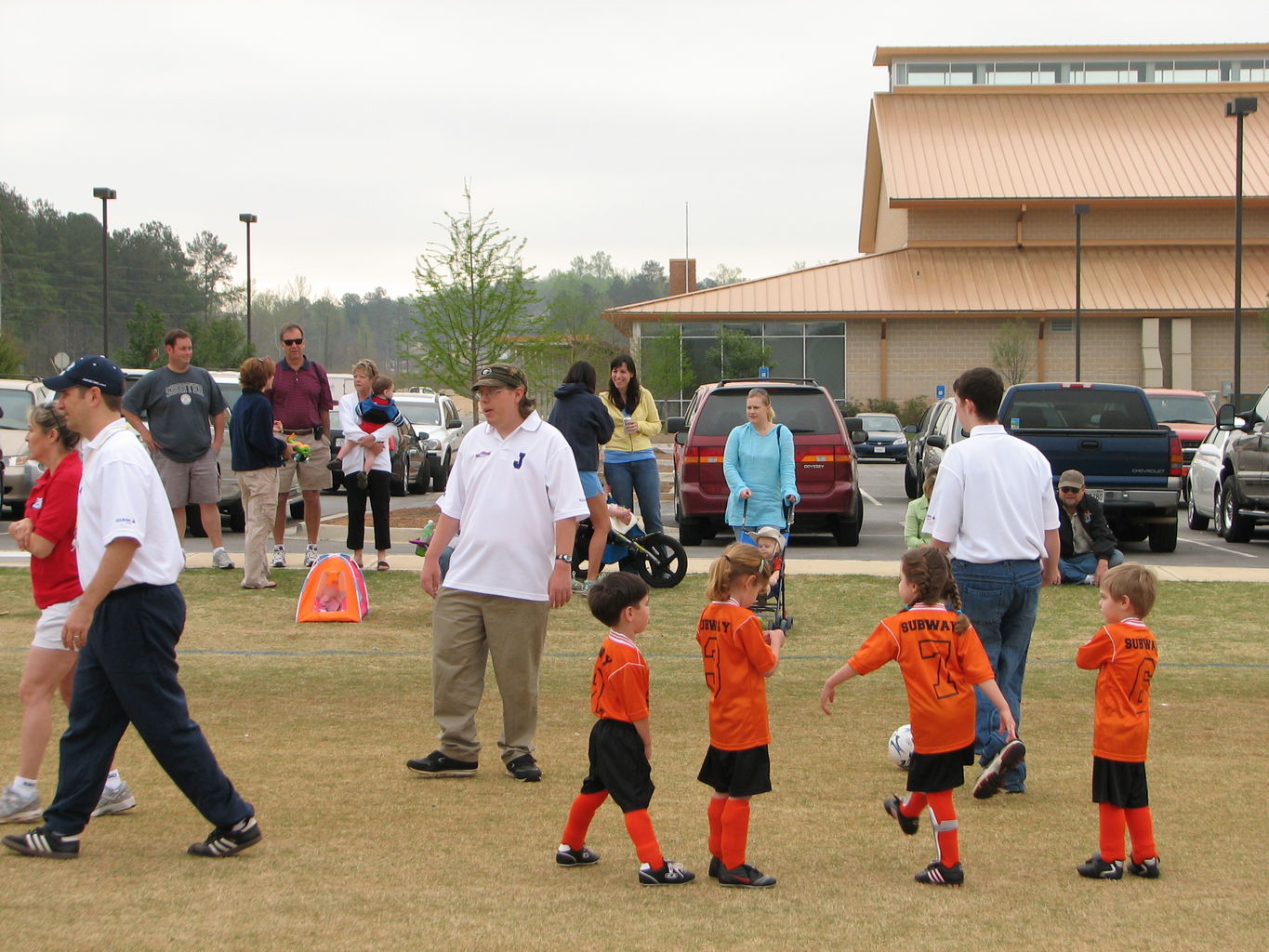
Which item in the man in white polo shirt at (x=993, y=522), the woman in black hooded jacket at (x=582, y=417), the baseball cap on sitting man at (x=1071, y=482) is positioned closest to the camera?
the man in white polo shirt at (x=993, y=522)

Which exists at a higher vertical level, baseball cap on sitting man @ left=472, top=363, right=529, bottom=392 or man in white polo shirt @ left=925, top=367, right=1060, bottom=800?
baseball cap on sitting man @ left=472, top=363, right=529, bottom=392

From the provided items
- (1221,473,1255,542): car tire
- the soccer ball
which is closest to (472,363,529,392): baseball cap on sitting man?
the soccer ball

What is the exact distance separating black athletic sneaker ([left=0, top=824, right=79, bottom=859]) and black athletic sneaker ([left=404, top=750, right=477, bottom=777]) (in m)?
1.71

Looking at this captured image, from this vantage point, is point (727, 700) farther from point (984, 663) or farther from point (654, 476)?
point (654, 476)

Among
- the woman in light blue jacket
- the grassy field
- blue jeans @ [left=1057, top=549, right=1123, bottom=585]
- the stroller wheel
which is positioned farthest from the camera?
blue jeans @ [left=1057, top=549, right=1123, bottom=585]

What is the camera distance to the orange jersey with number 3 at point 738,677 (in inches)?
194

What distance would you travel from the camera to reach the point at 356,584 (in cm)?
1109

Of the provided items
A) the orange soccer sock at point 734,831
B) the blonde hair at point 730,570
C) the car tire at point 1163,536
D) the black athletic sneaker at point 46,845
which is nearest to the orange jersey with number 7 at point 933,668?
the blonde hair at point 730,570

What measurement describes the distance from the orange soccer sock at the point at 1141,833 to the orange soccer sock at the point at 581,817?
1.91 m

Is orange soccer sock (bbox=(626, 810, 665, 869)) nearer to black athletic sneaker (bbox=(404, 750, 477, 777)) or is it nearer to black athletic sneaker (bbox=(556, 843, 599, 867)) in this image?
black athletic sneaker (bbox=(556, 843, 599, 867))

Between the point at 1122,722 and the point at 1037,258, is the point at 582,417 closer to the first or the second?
the point at 1122,722

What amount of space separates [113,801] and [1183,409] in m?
25.2

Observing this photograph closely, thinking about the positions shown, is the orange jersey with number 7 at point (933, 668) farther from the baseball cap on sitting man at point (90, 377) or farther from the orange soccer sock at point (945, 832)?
the baseball cap on sitting man at point (90, 377)

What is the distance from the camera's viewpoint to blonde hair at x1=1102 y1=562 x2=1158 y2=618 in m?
5.26
